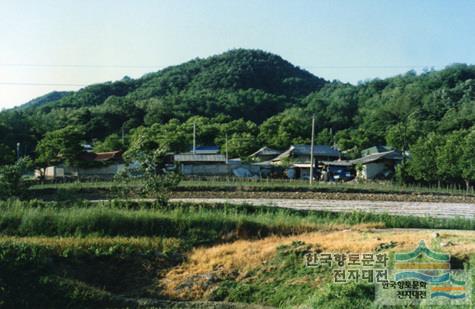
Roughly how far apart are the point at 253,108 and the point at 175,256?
3231 inches

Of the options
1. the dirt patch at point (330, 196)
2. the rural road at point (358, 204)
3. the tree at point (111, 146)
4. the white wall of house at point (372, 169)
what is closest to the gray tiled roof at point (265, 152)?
the white wall of house at point (372, 169)

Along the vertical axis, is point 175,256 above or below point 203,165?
below

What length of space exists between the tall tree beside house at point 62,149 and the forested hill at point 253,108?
11.7ft

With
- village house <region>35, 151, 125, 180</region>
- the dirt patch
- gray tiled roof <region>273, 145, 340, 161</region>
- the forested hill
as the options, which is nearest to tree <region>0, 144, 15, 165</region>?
the forested hill

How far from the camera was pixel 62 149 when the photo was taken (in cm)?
4425

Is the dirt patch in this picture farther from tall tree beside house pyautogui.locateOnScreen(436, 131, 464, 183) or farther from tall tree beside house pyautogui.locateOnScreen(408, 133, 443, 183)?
tall tree beside house pyautogui.locateOnScreen(408, 133, 443, 183)

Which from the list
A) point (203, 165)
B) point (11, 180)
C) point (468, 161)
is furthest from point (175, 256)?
point (203, 165)

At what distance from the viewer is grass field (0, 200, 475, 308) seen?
9922 millimetres

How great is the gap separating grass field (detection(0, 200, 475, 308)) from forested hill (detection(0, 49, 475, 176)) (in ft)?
95.8

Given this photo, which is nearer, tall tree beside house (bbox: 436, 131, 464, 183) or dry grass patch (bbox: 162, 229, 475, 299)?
dry grass patch (bbox: 162, 229, 475, 299)

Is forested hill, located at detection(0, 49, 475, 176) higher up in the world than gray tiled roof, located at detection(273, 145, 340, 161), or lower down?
higher up

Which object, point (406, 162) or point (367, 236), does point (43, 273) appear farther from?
point (406, 162)

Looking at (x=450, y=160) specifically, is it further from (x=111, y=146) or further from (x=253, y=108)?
(x=253, y=108)

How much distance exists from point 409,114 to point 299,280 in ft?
213
